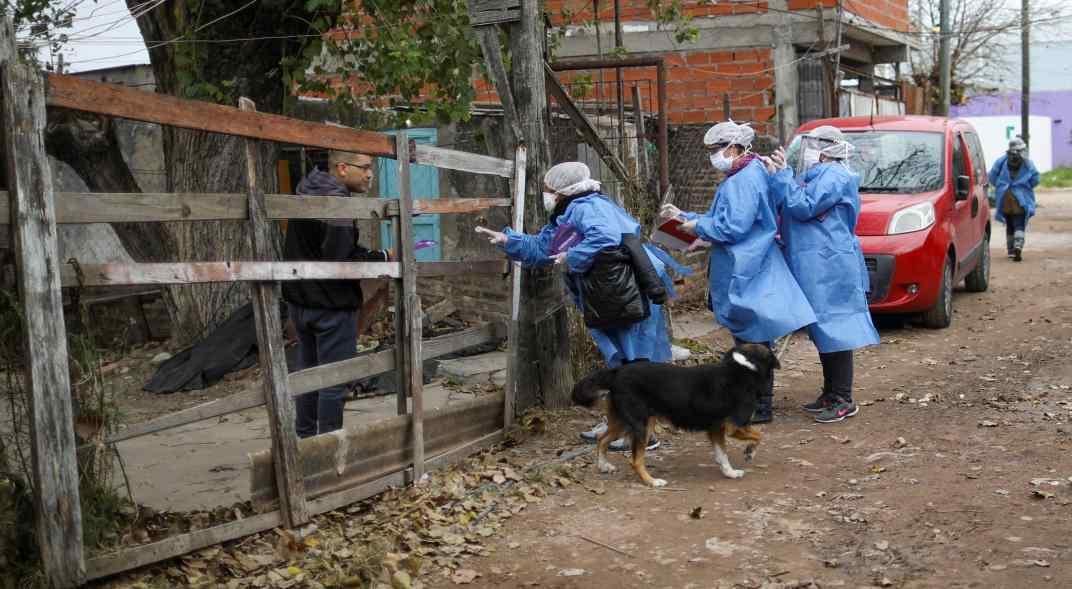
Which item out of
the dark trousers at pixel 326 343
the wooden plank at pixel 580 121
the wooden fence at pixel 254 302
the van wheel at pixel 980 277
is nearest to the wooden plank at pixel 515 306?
the wooden fence at pixel 254 302

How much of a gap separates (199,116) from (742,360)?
3.09m

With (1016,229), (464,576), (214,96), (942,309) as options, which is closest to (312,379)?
(464,576)

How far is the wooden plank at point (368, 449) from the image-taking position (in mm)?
5137

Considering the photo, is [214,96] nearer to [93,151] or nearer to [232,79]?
[232,79]

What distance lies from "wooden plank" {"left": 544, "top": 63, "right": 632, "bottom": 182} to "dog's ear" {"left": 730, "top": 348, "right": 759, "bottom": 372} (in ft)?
8.32

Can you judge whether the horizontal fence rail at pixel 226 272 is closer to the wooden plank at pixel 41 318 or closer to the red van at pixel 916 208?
the wooden plank at pixel 41 318

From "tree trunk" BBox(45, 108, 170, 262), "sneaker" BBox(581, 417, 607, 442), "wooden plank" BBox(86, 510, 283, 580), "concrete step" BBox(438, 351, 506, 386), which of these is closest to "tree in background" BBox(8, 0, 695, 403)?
"tree trunk" BBox(45, 108, 170, 262)

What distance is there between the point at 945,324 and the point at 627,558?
7.18 metres

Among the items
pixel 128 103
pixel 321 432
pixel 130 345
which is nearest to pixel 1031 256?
pixel 130 345

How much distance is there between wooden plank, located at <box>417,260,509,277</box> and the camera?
6328 millimetres

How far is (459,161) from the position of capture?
21.4ft

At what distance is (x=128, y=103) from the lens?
14.2ft

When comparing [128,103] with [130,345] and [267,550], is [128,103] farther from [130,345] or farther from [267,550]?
[130,345]

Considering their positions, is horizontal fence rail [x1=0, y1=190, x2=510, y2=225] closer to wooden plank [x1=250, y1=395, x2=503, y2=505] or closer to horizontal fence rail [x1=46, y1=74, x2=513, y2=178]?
horizontal fence rail [x1=46, y1=74, x2=513, y2=178]
